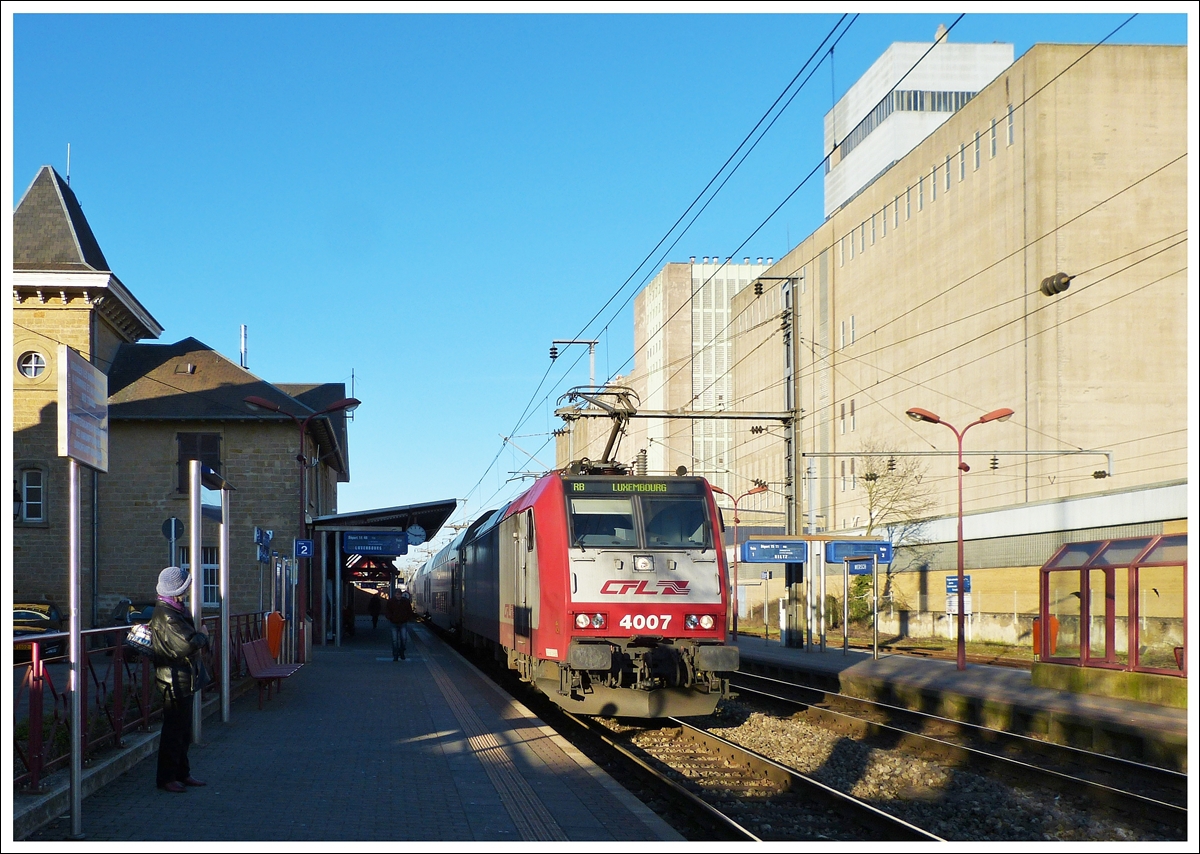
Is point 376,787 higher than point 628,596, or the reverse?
point 628,596

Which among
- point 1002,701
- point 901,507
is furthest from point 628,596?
point 901,507

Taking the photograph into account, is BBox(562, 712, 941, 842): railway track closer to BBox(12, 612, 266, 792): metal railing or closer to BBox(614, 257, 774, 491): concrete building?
BBox(12, 612, 266, 792): metal railing

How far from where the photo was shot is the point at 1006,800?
441 inches

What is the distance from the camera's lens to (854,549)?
1112 inches

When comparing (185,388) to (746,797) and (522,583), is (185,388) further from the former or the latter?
(746,797)

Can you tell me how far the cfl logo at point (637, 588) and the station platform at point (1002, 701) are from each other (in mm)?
5226

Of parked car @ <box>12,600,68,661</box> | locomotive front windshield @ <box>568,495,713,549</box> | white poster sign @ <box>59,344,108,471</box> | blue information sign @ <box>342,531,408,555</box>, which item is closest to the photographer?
white poster sign @ <box>59,344,108,471</box>

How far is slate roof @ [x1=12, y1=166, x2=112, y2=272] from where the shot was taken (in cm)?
3828

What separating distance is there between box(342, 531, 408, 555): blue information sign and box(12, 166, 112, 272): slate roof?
39.1 ft

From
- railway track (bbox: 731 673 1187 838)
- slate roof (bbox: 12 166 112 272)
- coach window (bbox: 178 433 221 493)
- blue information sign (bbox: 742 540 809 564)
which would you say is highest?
slate roof (bbox: 12 166 112 272)

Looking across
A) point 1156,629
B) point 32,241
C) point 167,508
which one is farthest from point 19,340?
point 1156,629

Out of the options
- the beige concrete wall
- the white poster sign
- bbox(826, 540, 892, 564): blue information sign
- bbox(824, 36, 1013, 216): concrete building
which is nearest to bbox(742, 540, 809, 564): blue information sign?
bbox(826, 540, 892, 564): blue information sign

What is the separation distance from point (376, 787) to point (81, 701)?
2347 millimetres

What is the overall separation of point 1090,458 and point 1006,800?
40252mm
